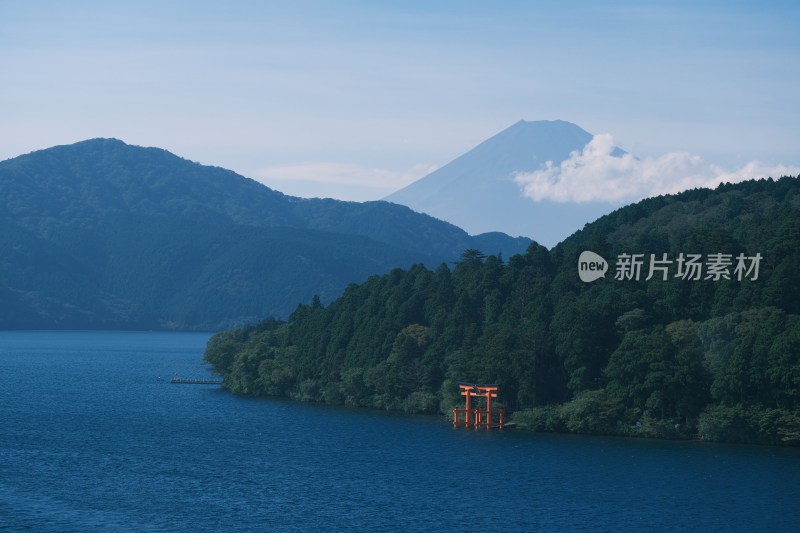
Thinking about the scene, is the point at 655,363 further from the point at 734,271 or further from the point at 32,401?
the point at 32,401

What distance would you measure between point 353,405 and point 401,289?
44.3ft

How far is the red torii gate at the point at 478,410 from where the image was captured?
3374 inches

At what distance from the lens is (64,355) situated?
190 m

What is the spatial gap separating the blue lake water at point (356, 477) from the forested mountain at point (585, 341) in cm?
309

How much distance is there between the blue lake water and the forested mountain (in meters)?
3.09

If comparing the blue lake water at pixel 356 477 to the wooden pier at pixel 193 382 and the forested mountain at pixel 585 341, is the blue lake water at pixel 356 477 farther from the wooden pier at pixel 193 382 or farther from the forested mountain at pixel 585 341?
the wooden pier at pixel 193 382

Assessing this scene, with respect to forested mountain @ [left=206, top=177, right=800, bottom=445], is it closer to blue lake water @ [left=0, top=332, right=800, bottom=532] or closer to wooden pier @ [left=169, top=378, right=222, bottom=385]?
blue lake water @ [left=0, top=332, right=800, bottom=532]

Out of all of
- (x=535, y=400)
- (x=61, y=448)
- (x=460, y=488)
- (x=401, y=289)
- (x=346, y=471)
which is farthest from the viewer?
(x=401, y=289)

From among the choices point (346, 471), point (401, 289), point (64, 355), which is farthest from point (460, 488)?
point (64, 355)

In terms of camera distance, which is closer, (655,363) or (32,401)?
(655,363)

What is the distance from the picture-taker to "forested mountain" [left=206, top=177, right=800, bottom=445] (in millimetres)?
78000

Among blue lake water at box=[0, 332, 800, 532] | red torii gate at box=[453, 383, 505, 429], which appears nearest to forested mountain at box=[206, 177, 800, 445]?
red torii gate at box=[453, 383, 505, 429]

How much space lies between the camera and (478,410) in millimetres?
87125

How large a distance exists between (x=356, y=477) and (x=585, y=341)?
27940 millimetres
